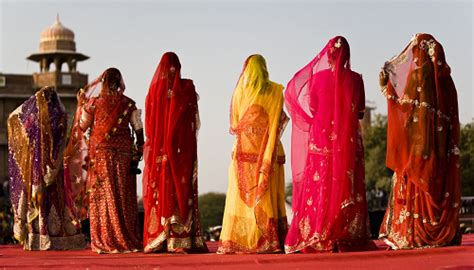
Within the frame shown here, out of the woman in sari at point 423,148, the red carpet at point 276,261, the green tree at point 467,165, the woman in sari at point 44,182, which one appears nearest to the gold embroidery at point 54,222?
the woman in sari at point 44,182

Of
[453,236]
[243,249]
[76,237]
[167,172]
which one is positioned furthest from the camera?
[76,237]

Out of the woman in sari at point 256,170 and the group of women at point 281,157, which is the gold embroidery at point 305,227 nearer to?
the group of women at point 281,157

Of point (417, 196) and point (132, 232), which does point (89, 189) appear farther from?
point (417, 196)

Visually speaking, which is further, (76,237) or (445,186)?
(76,237)

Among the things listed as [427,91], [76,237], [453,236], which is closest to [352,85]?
[427,91]

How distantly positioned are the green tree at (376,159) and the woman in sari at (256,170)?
43.4 m

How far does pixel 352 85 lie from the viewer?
37.0 feet

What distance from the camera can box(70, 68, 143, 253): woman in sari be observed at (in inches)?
504

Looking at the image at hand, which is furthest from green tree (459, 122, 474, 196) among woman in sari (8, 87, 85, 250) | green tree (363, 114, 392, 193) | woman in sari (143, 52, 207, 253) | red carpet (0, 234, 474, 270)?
red carpet (0, 234, 474, 270)

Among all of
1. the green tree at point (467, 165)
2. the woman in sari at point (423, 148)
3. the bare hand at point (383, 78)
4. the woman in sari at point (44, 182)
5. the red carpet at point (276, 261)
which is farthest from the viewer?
the green tree at point (467, 165)

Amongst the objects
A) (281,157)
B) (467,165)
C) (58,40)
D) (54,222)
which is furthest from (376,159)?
(281,157)

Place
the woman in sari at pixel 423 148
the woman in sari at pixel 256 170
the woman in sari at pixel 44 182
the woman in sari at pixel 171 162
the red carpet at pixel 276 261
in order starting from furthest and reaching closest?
1. the woman in sari at pixel 44 182
2. the woman in sari at pixel 171 162
3. the woman in sari at pixel 256 170
4. the woman in sari at pixel 423 148
5. the red carpet at pixel 276 261

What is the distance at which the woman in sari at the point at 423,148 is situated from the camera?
10.9 metres

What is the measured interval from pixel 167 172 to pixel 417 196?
8.86ft
